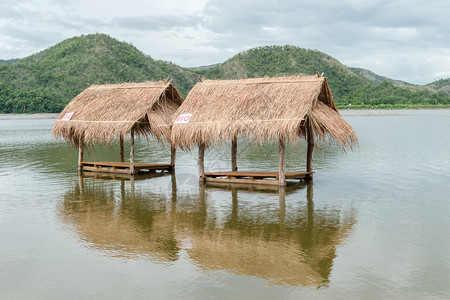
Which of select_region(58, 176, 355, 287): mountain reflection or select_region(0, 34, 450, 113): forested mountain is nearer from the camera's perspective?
select_region(58, 176, 355, 287): mountain reflection

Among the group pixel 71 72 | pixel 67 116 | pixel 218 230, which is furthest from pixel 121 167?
pixel 71 72

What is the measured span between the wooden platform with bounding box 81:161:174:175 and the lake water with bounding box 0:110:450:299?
3.59 feet

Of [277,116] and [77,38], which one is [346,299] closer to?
[277,116]

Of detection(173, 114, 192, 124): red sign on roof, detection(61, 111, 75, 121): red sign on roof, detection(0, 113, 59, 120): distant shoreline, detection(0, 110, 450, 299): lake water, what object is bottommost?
detection(0, 110, 450, 299): lake water

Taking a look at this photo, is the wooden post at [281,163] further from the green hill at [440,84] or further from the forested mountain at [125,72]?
the green hill at [440,84]

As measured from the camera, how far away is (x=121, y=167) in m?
17.7

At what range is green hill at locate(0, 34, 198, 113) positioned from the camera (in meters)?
63.8

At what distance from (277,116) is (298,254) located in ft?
19.7

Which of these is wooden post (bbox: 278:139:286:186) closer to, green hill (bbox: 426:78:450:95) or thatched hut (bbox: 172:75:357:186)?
thatched hut (bbox: 172:75:357:186)

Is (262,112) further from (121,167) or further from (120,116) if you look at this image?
(121,167)

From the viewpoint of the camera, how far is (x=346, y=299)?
233 inches

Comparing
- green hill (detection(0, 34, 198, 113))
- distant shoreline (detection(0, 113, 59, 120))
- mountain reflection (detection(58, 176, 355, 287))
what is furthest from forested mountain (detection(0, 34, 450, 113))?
mountain reflection (detection(58, 176, 355, 287))

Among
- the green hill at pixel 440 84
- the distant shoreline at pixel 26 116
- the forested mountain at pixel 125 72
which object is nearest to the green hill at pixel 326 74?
the forested mountain at pixel 125 72

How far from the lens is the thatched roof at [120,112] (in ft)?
51.9
